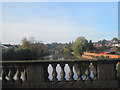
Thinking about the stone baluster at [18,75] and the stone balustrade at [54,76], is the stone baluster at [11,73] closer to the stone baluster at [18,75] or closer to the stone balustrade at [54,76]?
the stone balustrade at [54,76]

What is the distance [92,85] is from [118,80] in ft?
2.95

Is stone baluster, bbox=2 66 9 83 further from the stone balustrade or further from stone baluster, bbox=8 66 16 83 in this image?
stone baluster, bbox=8 66 16 83

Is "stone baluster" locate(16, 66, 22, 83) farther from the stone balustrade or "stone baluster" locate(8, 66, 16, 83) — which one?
"stone baluster" locate(8, 66, 16, 83)

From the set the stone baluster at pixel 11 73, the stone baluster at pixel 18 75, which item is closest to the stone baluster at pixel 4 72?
the stone baluster at pixel 11 73

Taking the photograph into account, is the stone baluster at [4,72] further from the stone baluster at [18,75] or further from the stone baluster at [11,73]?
the stone baluster at [18,75]

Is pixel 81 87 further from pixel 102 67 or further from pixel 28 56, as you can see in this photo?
pixel 28 56

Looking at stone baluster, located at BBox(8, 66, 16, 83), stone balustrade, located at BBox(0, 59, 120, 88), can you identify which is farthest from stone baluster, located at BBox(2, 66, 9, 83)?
stone baluster, located at BBox(8, 66, 16, 83)

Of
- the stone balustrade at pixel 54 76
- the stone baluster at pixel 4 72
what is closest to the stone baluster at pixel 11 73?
the stone balustrade at pixel 54 76

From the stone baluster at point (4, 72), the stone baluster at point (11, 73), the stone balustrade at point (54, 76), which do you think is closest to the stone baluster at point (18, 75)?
the stone balustrade at point (54, 76)

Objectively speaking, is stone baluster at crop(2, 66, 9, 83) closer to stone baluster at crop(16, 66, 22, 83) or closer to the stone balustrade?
the stone balustrade

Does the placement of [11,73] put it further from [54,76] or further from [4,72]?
[54,76]

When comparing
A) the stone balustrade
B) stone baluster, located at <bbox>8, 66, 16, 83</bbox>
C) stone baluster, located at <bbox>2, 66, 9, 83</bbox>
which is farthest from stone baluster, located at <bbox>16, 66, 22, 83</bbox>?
stone baluster, located at <bbox>2, 66, 9, 83</bbox>

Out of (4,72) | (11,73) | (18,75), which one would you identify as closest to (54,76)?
(18,75)

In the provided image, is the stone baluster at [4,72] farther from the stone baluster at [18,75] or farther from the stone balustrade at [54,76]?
the stone baluster at [18,75]
